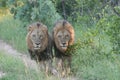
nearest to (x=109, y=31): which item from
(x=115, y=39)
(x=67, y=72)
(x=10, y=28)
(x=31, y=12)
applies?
(x=115, y=39)

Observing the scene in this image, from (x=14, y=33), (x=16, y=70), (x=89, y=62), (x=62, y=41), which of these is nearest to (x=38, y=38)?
(x=62, y=41)

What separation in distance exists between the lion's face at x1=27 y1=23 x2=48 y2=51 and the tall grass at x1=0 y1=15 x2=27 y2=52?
101 inches

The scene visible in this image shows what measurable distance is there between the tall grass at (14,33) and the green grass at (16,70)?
1.47m

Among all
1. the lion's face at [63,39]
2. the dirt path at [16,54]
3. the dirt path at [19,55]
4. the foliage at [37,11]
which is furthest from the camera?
the foliage at [37,11]

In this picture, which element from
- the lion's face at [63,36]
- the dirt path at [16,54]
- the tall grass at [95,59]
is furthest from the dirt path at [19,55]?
the lion's face at [63,36]

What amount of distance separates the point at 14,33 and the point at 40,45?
4.55m

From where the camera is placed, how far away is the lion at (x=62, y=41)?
7531 millimetres

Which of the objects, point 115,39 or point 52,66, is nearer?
point 115,39

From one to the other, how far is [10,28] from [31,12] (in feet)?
5.67

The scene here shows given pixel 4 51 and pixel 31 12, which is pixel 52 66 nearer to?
pixel 4 51

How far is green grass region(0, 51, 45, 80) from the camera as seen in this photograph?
287 inches

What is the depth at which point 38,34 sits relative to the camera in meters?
7.59

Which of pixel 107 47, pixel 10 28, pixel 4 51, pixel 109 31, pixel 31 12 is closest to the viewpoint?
pixel 109 31

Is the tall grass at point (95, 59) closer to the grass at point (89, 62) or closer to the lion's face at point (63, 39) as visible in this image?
the grass at point (89, 62)
